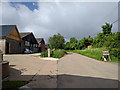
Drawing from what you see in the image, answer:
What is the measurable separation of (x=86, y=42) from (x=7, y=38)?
40.8m

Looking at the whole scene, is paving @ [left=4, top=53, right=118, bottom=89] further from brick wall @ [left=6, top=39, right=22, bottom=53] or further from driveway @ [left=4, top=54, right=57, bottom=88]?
brick wall @ [left=6, top=39, right=22, bottom=53]

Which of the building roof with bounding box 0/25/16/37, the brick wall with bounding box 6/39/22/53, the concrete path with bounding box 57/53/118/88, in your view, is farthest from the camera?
the brick wall with bounding box 6/39/22/53

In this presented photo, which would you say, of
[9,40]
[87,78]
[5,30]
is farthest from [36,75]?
[5,30]


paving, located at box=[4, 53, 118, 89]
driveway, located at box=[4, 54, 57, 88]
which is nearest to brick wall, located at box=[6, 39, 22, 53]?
driveway, located at box=[4, 54, 57, 88]

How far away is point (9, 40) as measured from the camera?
23.1m

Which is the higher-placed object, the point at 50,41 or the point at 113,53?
the point at 50,41

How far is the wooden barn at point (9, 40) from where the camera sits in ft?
72.3

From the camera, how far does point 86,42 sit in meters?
54.9

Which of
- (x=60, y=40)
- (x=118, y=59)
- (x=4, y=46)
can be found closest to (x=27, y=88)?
(x=118, y=59)

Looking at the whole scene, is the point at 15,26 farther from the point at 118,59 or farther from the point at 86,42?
the point at 86,42

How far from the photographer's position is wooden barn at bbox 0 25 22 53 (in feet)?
72.3

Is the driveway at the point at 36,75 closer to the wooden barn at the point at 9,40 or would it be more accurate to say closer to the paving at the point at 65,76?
the paving at the point at 65,76

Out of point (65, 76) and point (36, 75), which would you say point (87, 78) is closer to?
point (65, 76)

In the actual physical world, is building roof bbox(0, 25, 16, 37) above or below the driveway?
above
